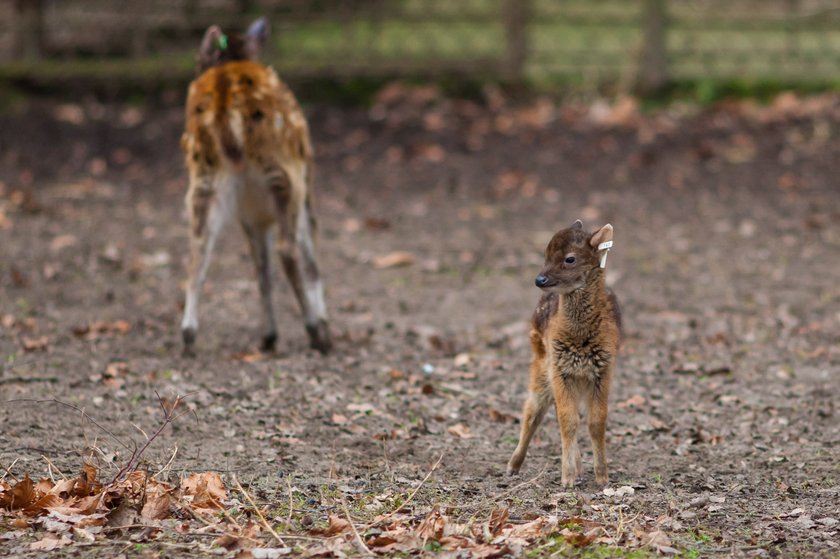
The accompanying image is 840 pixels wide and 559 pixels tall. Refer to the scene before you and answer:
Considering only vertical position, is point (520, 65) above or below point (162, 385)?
above

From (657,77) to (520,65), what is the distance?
5.82 ft

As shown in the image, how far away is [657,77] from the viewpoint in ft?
52.5

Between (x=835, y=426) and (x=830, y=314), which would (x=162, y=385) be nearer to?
(x=835, y=426)

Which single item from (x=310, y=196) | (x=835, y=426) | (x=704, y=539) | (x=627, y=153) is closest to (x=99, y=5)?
(x=627, y=153)

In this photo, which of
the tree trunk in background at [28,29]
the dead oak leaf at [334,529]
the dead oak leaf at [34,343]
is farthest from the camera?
the tree trunk in background at [28,29]

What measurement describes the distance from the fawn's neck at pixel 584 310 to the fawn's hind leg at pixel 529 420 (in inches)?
15.9

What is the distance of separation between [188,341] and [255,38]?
232 centimetres

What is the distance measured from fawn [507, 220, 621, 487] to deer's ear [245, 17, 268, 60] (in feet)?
12.1

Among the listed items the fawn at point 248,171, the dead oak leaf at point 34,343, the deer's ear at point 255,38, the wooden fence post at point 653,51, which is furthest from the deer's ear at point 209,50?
→ the wooden fence post at point 653,51

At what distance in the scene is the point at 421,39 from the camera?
16.7 metres

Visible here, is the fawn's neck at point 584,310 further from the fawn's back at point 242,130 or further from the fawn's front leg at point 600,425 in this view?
the fawn's back at point 242,130

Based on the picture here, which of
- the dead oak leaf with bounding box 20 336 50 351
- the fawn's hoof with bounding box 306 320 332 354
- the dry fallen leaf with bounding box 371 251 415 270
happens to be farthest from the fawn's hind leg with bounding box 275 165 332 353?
the dry fallen leaf with bounding box 371 251 415 270

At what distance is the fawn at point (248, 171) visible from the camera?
7859 mm

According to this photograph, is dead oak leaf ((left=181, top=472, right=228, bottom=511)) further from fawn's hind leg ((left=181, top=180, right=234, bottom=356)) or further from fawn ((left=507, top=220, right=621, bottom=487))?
fawn's hind leg ((left=181, top=180, right=234, bottom=356))
